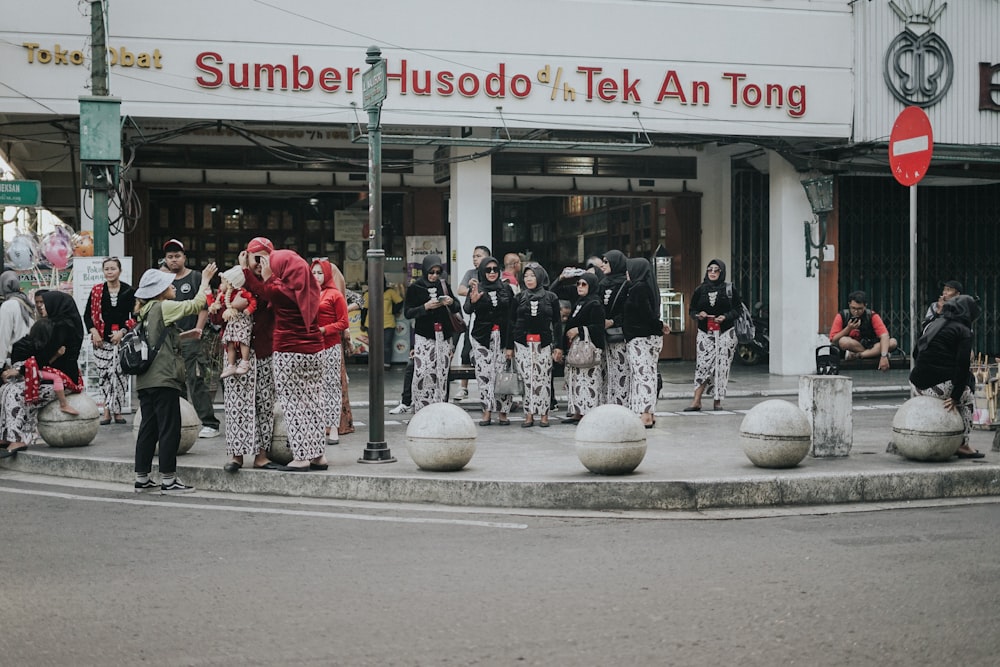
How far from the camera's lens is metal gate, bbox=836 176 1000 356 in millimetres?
22453

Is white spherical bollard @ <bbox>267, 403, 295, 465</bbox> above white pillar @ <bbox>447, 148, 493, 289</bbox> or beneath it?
beneath

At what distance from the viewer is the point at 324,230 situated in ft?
74.2

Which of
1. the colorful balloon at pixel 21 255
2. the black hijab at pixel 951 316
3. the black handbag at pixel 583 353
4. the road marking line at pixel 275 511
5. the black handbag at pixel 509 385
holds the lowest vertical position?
the road marking line at pixel 275 511

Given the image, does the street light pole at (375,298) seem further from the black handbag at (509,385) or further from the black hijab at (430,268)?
the black hijab at (430,268)

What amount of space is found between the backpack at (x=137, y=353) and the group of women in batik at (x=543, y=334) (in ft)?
15.3

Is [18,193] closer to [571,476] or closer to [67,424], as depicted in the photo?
[67,424]

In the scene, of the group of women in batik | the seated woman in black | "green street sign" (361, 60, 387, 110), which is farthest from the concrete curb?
the group of women in batik

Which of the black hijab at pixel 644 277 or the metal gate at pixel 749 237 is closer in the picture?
the black hijab at pixel 644 277

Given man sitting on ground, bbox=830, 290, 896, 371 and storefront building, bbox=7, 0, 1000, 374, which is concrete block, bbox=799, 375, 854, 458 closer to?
man sitting on ground, bbox=830, 290, 896, 371

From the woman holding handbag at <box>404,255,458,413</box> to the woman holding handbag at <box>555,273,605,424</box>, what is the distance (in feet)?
5.01

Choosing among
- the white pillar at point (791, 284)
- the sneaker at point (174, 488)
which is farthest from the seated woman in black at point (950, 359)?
the white pillar at point (791, 284)

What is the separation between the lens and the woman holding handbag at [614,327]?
1341 centimetres

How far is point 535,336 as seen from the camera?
13.3m

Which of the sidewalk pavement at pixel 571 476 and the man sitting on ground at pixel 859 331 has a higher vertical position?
the man sitting on ground at pixel 859 331
